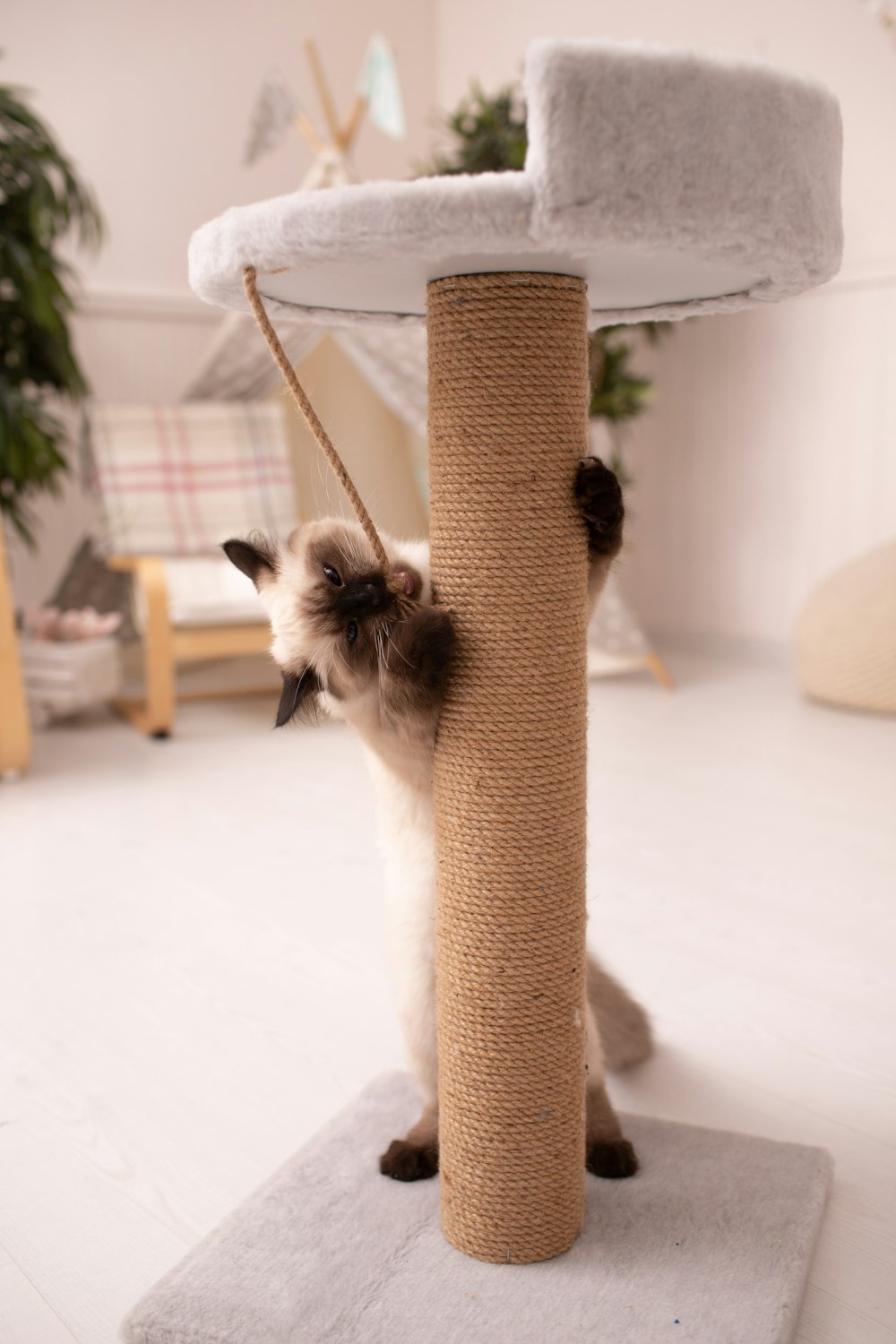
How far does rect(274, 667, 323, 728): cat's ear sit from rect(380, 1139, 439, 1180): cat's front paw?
0.46 metres

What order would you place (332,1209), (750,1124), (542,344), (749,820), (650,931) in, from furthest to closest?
(749,820) < (650,931) < (750,1124) < (332,1209) < (542,344)

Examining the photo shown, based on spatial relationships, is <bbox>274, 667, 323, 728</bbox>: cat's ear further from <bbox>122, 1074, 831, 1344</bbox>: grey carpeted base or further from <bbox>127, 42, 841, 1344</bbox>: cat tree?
<bbox>122, 1074, 831, 1344</bbox>: grey carpeted base

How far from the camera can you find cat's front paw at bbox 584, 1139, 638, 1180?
1.10 m

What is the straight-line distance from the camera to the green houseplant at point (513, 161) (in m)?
3.23

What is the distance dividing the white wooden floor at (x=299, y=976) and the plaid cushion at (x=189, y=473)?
0.77 metres

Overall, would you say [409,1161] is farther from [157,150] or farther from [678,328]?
[157,150]

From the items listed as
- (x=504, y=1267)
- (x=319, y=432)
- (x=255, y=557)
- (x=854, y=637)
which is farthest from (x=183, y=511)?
(x=504, y=1267)

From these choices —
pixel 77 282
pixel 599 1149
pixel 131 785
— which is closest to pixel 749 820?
pixel 599 1149

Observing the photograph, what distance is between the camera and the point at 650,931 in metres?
1.75

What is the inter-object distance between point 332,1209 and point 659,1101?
425mm

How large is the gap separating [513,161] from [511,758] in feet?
8.94

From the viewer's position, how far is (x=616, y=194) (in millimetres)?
736

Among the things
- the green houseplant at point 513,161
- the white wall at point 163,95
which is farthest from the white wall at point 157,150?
the green houseplant at point 513,161

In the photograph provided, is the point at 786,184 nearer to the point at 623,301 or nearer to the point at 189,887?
the point at 623,301
